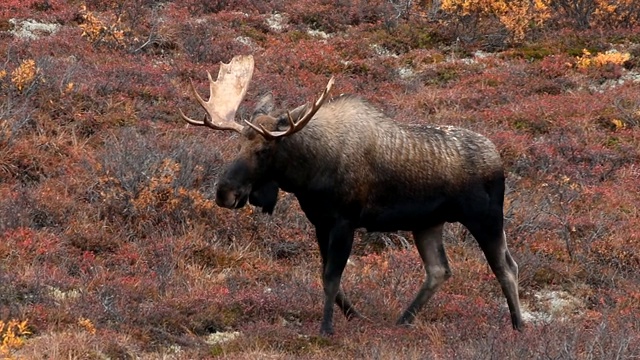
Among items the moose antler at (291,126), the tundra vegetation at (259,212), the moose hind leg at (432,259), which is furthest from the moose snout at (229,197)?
the moose hind leg at (432,259)

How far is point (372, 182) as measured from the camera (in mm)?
7078

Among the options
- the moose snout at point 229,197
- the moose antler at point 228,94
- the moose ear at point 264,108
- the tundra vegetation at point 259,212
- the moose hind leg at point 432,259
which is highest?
the moose antler at point 228,94

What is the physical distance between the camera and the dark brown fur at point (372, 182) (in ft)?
22.4

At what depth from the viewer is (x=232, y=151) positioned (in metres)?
10.9

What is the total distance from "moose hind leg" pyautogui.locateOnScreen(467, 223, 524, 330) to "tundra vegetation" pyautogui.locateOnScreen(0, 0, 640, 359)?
0.47ft

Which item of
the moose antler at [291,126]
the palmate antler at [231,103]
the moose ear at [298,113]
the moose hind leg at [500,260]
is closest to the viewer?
the moose antler at [291,126]

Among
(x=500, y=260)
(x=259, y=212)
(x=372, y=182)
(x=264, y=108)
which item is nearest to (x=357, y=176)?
(x=372, y=182)

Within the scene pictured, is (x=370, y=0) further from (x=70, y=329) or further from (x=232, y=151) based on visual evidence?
(x=70, y=329)

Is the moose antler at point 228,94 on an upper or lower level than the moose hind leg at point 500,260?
upper

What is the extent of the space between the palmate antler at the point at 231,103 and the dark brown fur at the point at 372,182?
16 cm

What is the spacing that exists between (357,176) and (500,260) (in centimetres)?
140

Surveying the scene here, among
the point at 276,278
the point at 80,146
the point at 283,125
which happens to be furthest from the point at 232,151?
the point at 283,125

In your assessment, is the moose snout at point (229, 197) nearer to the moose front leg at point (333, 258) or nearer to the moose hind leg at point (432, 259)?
the moose front leg at point (333, 258)

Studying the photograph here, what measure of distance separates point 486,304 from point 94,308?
3.15 m
